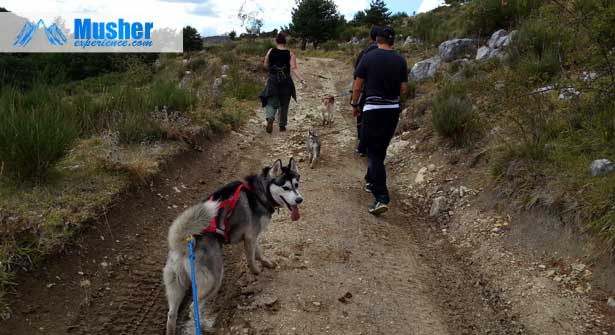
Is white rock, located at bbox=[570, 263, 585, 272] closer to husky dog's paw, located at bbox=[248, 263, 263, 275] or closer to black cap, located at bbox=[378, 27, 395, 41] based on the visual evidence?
husky dog's paw, located at bbox=[248, 263, 263, 275]

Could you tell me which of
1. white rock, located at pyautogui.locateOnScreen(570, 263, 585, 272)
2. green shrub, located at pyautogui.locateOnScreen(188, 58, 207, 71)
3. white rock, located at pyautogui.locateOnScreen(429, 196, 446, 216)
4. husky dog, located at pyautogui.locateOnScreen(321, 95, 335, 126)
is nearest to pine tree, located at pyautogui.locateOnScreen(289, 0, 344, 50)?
green shrub, located at pyautogui.locateOnScreen(188, 58, 207, 71)

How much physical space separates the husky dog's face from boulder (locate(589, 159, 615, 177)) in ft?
10.3

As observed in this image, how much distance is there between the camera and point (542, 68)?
25.8 ft

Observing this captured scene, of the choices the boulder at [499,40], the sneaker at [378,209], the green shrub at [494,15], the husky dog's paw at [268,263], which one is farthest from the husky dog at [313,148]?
the green shrub at [494,15]

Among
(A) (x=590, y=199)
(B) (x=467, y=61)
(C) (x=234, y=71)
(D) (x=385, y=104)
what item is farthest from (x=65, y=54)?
(A) (x=590, y=199)

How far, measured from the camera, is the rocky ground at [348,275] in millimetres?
3574

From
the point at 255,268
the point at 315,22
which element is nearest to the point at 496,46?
the point at 255,268

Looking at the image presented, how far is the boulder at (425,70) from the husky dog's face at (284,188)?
27.6 ft

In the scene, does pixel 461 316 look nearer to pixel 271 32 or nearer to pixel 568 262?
pixel 568 262

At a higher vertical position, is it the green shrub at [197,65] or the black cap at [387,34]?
the green shrub at [197,65]

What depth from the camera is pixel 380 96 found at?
5.60 meters

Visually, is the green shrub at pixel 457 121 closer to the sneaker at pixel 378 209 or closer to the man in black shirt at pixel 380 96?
the man in black shirt at pixel 380 96

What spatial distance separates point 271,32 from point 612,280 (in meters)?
57.2

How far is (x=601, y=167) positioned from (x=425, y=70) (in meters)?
8.05
